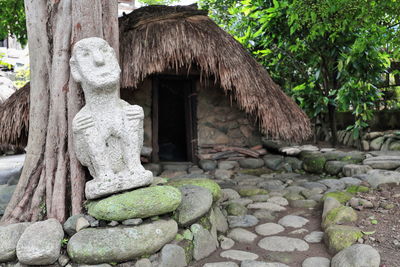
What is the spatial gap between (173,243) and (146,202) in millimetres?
379

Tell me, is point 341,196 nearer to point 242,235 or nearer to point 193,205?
point 242,235

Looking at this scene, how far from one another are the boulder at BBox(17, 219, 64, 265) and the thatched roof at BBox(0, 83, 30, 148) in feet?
7.86

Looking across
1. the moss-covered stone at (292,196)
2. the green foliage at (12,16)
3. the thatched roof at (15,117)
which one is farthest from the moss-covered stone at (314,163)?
the green foliage at (12,16)

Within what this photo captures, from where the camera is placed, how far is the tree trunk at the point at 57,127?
8.42 feet

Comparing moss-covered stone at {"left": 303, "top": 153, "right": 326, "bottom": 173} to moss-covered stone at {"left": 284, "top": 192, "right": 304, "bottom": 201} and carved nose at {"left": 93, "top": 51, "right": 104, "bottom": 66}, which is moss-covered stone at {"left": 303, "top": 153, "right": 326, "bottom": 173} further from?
carved nose at {"left": 93, "top": 51, "right": 104, "bottom": 66}

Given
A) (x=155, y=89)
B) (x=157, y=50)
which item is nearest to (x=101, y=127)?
(x=157, y=50)

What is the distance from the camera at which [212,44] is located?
454 centimetres

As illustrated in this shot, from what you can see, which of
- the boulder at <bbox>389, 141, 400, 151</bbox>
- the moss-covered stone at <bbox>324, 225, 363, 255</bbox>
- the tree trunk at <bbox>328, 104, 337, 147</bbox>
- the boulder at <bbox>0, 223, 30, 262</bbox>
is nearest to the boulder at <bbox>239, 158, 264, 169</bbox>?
the tree trunk at <bbox>328, 104, 337, 147</bbox>

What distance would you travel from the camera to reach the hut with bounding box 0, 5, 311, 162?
14.3 ft

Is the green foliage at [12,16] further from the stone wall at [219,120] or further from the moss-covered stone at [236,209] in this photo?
the moss-covered stone at [236,209]

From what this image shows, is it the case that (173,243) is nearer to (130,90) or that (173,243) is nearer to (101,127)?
(101,127)

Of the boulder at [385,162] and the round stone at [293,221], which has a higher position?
the boulder at [385,162]

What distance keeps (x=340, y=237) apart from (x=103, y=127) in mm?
1993

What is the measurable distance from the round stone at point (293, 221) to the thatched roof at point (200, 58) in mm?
1758
